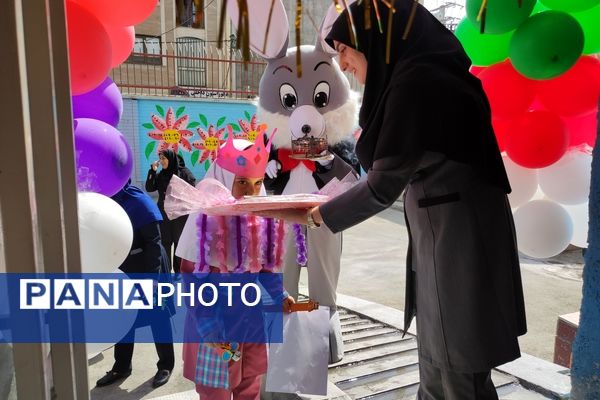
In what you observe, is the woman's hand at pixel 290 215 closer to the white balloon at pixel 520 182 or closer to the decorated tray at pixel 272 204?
the decorated tray at pixel 272 204

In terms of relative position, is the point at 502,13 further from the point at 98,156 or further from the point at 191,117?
the point at 191,117

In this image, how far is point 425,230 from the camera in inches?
56.2

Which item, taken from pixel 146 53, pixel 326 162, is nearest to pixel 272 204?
pixel 326 162

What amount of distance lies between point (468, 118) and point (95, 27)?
4.04 ft

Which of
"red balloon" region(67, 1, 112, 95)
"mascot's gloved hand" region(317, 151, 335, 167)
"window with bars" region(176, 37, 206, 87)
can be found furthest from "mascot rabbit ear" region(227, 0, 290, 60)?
"window with bars" region(176, 37, 206, 87)

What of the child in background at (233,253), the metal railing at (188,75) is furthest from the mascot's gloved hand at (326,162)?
the metal railing at (188,75)

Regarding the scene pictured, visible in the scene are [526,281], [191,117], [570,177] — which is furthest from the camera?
[191,117]

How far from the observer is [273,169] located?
10.6 ft

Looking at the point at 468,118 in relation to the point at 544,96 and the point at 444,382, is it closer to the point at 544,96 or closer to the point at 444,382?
the point at 444,382

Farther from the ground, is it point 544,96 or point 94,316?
point 544,96

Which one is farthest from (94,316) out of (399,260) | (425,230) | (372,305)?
(399,260)

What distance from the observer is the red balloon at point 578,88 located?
2.11 meters

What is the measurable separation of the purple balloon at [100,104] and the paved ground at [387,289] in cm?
166

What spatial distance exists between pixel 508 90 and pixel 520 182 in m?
0.56
